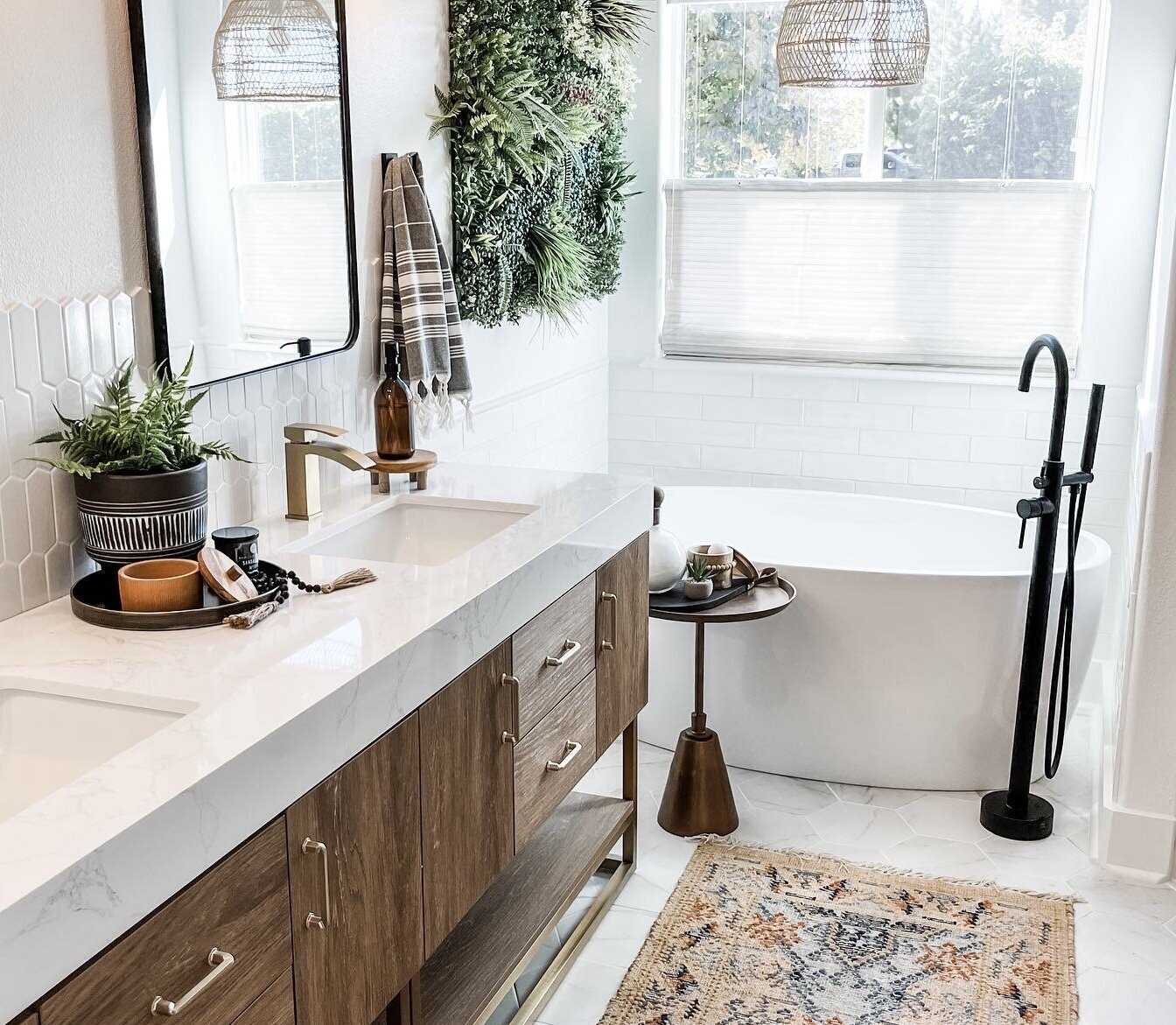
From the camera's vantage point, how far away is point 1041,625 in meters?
3.22

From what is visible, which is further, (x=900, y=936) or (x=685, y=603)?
(x=685, y=603)

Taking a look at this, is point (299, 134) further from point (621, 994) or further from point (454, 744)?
point (621, 994)

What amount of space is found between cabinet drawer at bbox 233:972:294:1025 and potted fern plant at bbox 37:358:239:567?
0.70 m

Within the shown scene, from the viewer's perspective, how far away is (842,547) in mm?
4523

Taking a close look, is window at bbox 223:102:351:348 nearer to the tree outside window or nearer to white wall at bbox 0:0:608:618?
white wall at bbox 0:0:608:618

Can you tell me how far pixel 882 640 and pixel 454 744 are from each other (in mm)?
1812

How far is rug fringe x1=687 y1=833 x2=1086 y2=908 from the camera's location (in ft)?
9.80

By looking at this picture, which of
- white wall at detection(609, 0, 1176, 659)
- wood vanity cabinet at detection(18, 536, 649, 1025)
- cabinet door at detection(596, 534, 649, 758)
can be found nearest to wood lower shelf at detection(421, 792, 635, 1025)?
wood vanity cabinet at detection(18, 536, 649, 1025)

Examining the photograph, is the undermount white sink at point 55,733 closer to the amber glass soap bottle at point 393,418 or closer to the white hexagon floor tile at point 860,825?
the amber glass soap bottle at point 393,418

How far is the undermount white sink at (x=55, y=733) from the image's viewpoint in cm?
154

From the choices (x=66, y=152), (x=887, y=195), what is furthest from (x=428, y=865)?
(x=887, y=195)

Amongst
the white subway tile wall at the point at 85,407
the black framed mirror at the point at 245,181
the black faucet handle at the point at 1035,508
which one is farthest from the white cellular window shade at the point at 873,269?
the black framed mirror at the point at 245,181

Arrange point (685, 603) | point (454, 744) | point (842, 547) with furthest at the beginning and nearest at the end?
point (842, 547) → point (685, 603) → point (454, 744)

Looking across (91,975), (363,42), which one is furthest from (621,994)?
(363,42)
